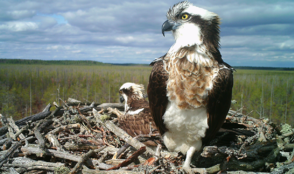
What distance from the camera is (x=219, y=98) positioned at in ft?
7.93

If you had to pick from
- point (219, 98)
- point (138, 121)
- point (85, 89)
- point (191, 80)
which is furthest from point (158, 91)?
point (85, 89)

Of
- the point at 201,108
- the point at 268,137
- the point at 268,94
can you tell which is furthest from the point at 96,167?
the point at 268,94

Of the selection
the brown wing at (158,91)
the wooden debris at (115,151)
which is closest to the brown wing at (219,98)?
the wooden debris at (115,151)

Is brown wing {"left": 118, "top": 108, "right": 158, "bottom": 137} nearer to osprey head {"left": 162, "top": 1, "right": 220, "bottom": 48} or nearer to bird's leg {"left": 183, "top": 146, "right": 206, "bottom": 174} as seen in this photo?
bird's leg {"left": 183, "top": 146, "right": 206, "bottom": 174}

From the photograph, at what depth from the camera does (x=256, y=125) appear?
156 inches

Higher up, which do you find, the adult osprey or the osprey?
the adult osprey

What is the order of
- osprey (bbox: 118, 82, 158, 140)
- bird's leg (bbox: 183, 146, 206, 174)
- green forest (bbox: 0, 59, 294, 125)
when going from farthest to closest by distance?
green forest (bbox: 0, 59, 294, 125) < osprey (bbox: 118, 82, 158, 140) < bird's leg (bbox: 183, 146, 206, 174)

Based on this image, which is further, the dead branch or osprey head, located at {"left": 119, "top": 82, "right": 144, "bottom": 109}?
osprey head, located at {"left": 119, "top": 82, "right": 144, "bottom": 109}

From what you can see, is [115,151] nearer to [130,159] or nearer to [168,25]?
[130,159]

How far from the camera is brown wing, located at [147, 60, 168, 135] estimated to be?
8.14 feet

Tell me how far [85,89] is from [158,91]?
887 cm

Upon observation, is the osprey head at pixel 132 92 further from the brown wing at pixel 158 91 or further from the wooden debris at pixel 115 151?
the brown wing at pixel 158 91

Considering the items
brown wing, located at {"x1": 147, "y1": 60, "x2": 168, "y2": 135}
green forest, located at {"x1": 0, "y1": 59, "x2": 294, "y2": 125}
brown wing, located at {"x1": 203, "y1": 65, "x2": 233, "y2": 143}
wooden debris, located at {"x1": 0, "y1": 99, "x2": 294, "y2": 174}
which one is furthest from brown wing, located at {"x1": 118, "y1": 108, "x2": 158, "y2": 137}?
green forest, located at {"x1": 0, "y1": 59, "x2": 294, "y2": 125}

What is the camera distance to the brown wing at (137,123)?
3660 mm
